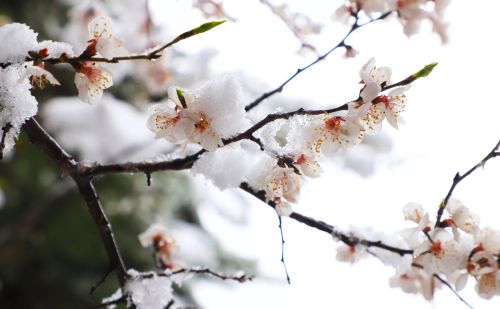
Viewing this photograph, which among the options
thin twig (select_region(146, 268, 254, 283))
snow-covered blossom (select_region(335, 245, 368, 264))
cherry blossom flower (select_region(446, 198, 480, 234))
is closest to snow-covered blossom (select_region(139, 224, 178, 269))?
thin twig (select_region(146, 268, 254, 283))

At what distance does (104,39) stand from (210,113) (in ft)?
0.63

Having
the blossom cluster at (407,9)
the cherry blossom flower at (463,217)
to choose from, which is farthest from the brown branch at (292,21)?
the cherry blossom flower at (463,217)

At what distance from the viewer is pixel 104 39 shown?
74 cm

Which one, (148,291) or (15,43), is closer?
(15,43)

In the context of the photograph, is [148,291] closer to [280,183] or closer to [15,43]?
[280,183]

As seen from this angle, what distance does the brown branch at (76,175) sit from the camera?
30.7 inches

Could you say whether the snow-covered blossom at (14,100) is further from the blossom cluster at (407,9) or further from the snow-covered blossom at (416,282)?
the snow-covered blossom at (416,282)

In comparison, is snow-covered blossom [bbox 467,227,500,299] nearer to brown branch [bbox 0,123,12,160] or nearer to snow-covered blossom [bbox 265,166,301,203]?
snow-covered blossom [bbox 265,166,301,203]

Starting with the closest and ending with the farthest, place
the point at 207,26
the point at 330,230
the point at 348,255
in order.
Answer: the point at 207,26
the point at 330,230
the point at 348,255

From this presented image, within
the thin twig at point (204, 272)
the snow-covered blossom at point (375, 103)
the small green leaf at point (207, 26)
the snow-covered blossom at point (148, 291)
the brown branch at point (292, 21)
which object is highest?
the brown branch at point (292, 21)

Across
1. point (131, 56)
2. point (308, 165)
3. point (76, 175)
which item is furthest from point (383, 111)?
point (76, 175)

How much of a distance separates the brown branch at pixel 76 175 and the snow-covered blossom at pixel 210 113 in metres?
0.20

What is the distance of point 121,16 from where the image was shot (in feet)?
8.98

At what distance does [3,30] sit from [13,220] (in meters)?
2.61
